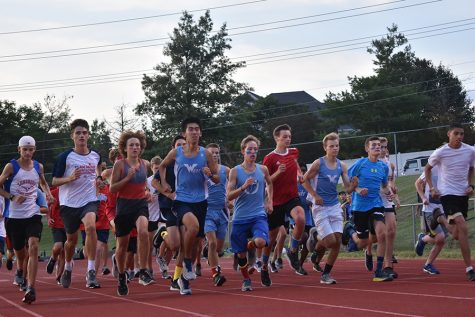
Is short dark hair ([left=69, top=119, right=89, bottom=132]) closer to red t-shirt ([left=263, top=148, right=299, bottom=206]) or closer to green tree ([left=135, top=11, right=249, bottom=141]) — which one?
red t-shirt ([left=263, top=148, right=299, bottom=206])

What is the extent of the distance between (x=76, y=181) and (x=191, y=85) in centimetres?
5465

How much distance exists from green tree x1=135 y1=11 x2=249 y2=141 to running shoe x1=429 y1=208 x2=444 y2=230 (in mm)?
51182

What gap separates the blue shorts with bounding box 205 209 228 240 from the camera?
541 inches

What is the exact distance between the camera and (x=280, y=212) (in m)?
13.6

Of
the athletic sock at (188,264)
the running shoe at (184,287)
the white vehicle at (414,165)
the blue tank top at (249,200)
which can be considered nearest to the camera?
the running shoe at (184,287)

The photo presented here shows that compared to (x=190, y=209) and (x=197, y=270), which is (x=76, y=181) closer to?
(x=190, y=209)

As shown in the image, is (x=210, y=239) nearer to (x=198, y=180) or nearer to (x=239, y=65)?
(x=198, y=180)

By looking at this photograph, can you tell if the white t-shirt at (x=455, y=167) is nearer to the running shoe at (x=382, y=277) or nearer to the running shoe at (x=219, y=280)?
the running shoe at (x=382, y=277)

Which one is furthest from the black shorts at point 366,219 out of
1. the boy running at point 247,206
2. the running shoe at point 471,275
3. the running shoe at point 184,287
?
the running shoe at point 184,287

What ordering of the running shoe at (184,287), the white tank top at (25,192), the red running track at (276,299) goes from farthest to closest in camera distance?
the white tank top at (25,192)
the running shoe at (184,287)
the red running track at (276,299)

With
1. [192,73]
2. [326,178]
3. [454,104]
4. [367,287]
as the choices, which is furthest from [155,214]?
[454,104]

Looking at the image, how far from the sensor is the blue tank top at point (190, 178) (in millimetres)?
11344

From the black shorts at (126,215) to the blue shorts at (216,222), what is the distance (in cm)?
222

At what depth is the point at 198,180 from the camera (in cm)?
1140
